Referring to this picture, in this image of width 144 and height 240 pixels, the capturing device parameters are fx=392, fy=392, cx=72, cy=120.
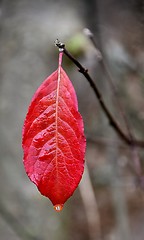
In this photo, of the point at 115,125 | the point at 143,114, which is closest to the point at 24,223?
the point at 143,114

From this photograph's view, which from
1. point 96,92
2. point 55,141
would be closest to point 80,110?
point 96,92

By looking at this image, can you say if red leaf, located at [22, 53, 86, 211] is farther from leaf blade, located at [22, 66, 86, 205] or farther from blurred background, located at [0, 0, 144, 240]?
blurred background, located at [0, 0, 144, 240]

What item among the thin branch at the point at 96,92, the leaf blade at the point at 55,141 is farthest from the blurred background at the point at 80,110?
→ the leaf blade at the point at 55,141

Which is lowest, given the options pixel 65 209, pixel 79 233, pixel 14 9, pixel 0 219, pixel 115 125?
pixel 79 233

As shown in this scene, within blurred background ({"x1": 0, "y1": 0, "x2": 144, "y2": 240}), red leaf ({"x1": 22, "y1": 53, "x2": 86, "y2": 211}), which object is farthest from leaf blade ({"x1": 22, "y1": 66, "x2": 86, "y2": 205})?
blurred background ({"x1": 0, "y1": 0, "x2": 144, "y2": 240})

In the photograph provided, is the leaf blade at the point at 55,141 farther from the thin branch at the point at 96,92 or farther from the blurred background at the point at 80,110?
the blurred background at the point at 80,110

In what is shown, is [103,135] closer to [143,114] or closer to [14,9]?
[143,114]
